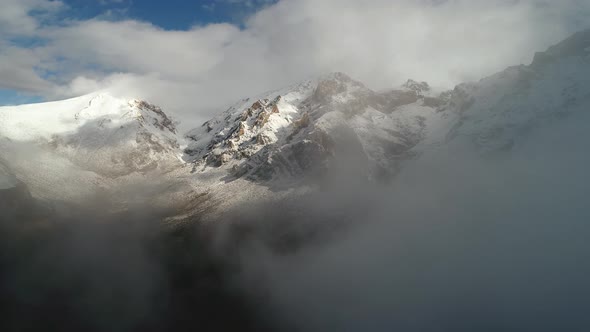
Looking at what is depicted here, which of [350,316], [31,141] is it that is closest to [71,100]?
[31,141]

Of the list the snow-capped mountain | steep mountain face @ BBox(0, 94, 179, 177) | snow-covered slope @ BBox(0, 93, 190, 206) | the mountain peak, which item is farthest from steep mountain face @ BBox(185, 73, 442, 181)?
the mountain peak

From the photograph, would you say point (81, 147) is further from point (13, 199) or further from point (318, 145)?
point (318, 145)

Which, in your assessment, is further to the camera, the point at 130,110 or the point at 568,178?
the point at 130,110

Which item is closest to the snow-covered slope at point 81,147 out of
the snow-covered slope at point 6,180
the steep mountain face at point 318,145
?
the snow-covered slope at point 6,180

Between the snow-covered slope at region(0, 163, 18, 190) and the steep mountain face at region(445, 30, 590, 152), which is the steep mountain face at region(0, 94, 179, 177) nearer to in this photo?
the snow-covered slope at region(0, 163, 18, 190)

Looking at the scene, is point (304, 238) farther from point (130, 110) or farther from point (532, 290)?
point (130, 110)

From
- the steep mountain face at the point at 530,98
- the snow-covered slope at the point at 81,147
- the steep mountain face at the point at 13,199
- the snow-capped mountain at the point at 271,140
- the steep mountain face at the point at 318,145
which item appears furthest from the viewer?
the steep mountain face at the point at 318,145

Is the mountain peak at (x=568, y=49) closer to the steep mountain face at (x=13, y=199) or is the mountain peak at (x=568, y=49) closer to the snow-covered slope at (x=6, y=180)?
the steep mountain face at (x=13, y=199)

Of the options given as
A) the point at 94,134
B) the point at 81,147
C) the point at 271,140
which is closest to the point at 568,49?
the point at 271,140
